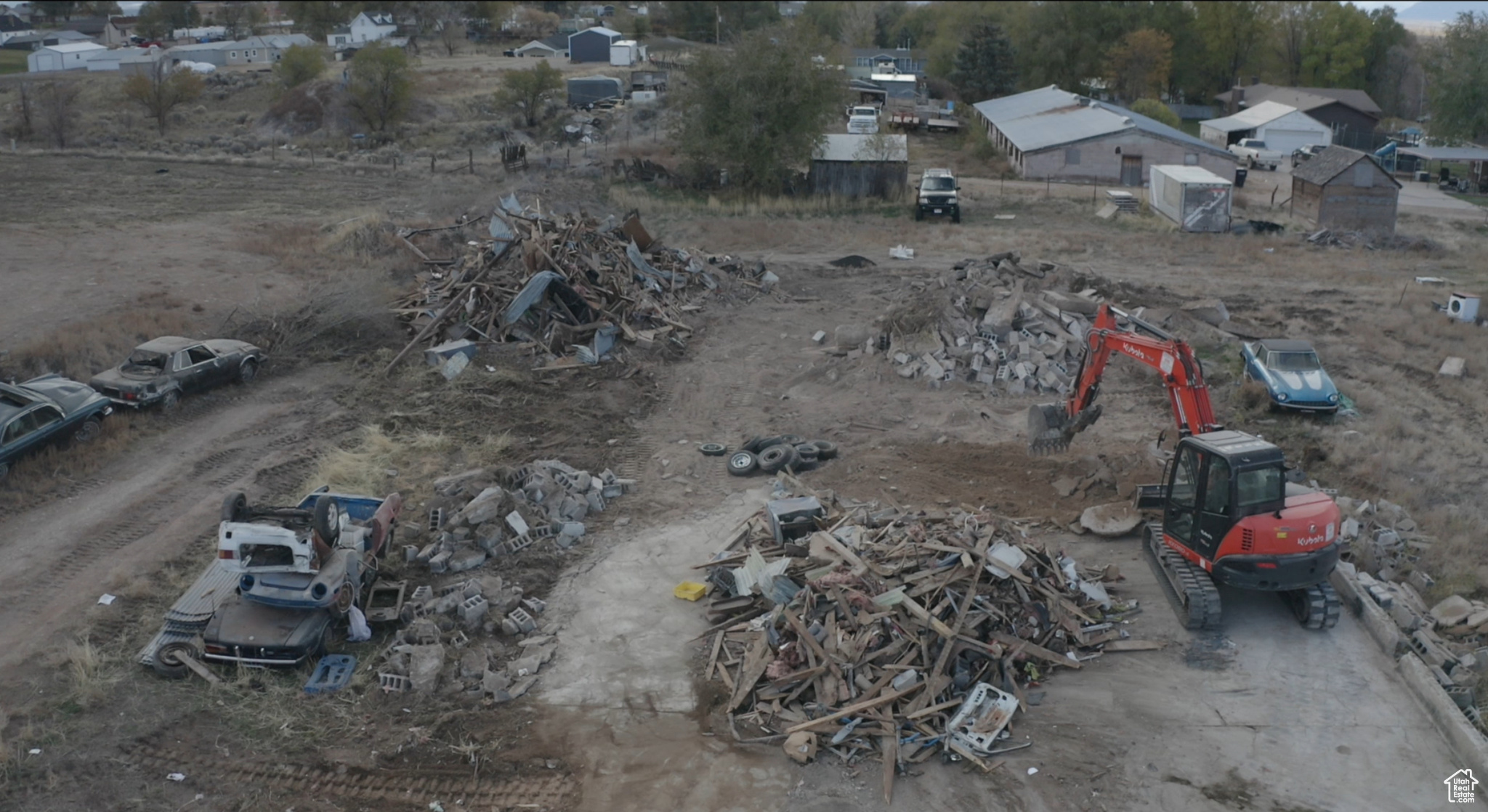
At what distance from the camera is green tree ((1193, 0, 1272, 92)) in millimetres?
80500

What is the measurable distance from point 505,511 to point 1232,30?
81308 mm

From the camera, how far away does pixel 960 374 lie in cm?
2195

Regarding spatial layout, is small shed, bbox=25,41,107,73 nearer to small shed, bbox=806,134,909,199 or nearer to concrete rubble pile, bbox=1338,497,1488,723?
small shed, bbox=806,134,909,199

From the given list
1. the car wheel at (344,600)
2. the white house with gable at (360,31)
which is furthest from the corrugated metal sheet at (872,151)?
the white house with gable at (360,31)

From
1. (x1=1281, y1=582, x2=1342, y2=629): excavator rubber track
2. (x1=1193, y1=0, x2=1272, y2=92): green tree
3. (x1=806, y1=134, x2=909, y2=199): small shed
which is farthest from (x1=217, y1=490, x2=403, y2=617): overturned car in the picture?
(x1=1193, y1=0, x2=1272, y2=92): green tree

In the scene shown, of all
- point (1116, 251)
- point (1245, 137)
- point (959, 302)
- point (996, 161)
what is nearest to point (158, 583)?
point (959, 302)

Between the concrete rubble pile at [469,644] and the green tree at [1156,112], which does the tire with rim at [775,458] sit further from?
the green tree at [1156,112]

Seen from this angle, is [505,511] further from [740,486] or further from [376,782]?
[376,782]

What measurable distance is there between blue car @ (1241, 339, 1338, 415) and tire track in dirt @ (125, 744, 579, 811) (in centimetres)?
1582

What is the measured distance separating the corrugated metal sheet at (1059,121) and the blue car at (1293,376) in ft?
95.6

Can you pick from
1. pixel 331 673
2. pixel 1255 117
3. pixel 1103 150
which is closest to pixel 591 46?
pixel 1255 117

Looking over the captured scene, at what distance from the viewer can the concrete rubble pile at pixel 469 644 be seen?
12.1 meters

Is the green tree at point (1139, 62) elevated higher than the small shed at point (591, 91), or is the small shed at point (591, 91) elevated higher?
the green tree at point (1139, 62)

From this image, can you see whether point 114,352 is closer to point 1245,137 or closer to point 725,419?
point 725,419
